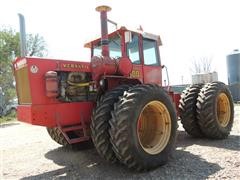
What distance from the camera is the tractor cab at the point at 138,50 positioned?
7066 mm

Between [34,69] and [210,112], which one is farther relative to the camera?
[210,112]

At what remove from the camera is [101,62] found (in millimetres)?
6234

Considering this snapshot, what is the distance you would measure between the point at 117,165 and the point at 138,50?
2.62 m

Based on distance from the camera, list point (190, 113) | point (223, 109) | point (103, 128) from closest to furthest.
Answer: point (103, 128) < point (190, 113) < point (223, 109)

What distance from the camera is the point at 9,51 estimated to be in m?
35.3

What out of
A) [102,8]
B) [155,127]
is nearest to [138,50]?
[102,8]

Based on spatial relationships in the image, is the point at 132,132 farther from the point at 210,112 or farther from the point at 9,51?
the point at 9,51

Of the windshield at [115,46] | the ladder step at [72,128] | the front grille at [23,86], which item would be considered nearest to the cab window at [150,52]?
the windshield at [115,46]

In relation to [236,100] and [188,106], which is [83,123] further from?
[236,100]

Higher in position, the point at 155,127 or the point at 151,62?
the point at 151,62

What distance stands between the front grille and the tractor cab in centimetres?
189

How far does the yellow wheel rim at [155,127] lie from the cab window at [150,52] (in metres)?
1.58

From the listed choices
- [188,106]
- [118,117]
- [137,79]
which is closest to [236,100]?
[188,106]

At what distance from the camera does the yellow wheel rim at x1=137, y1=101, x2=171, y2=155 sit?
5.97 meters
